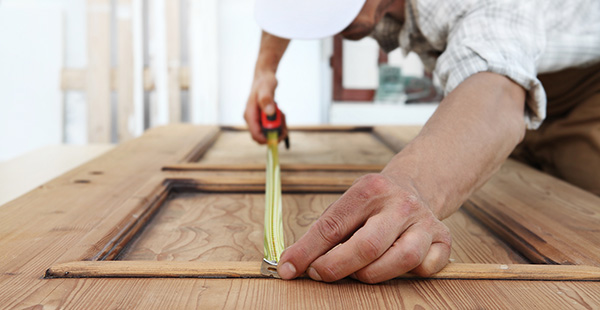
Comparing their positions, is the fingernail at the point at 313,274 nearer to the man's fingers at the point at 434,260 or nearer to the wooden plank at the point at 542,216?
the man's fingers at the point at 434,260

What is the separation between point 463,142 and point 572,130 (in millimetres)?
913

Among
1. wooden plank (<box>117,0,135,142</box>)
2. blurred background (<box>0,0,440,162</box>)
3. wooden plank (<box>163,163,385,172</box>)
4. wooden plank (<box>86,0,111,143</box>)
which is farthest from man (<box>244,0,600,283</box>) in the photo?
wooden plank (<box>86,0,111,143</box>)

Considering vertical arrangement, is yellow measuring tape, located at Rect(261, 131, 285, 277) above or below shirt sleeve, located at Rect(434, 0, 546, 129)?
below

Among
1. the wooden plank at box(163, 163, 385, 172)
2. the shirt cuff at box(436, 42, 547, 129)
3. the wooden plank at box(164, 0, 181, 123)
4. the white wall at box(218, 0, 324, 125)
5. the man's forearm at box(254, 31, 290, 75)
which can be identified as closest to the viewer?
the shirt cuff at box(436, 42, 547, 129)

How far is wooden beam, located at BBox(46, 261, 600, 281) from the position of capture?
2.36 ft

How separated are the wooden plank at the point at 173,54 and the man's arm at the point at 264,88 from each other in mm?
2116

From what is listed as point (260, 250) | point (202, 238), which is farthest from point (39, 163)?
point (260, 250)

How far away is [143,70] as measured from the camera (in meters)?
3.65

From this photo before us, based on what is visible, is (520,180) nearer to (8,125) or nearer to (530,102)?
(530,102)

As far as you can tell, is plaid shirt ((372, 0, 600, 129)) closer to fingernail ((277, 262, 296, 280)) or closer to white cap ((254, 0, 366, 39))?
white cap ((254, 0, 366, 39))

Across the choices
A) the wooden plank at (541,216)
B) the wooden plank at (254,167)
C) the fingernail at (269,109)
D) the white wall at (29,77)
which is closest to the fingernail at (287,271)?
the wooden plank at (541,216)

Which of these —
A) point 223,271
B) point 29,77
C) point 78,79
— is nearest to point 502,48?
point 223,271

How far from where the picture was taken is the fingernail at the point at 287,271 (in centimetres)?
70

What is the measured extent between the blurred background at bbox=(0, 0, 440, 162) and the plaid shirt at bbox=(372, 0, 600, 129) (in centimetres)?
221
